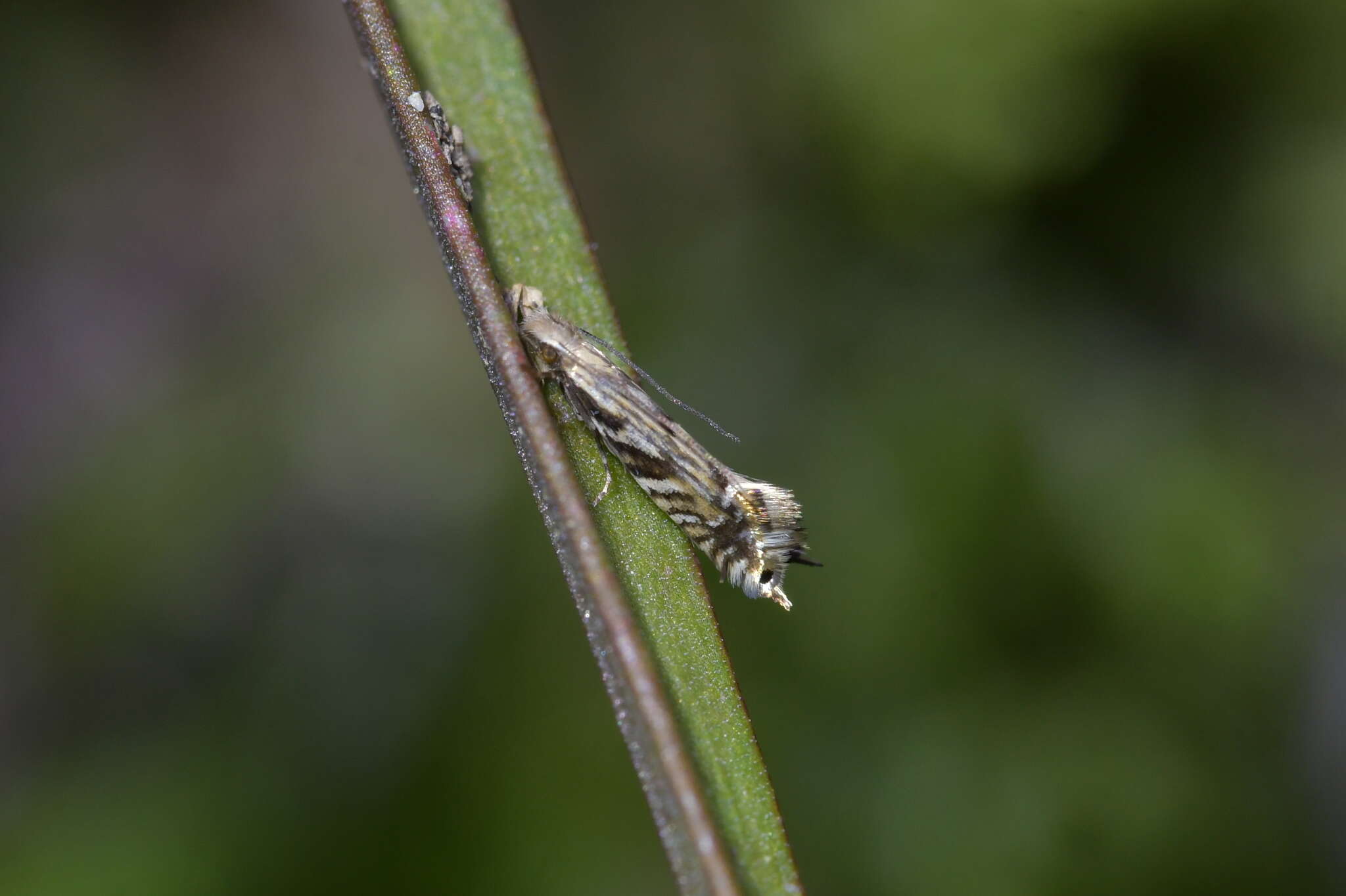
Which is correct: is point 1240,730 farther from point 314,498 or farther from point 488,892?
point 314,498

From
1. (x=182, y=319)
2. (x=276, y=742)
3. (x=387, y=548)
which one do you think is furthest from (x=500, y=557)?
(x=182, y=319)

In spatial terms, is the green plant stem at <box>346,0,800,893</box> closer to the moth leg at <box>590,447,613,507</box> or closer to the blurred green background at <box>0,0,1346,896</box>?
the moth leg at <box>590,447,613,507</box>

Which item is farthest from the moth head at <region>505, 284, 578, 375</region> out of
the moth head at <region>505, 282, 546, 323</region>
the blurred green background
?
the blurred green background

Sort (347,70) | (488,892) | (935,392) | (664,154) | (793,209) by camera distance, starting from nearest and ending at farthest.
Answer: (488,892), (935,392), (793,209), (664,154), (347,70)

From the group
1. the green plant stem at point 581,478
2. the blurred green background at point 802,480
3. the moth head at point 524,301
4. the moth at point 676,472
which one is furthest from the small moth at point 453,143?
the blurred green background at point 802,480

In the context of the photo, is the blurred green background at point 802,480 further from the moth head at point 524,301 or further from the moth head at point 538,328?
the moth head at point 524,301

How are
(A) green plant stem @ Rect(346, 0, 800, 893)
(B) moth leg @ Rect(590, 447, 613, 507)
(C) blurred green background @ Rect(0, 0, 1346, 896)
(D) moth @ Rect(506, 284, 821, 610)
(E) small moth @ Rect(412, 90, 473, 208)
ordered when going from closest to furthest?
(A) green plant stem @ Rect(346, 0, 800, 893) → (E) small moth @ Rect(412, 90, 473, 208) → (B) moth leg @ Rect(590, 447, 613, 507) → (D) moth @ Rect(506, 284, 821, 610) → (C) blurred green background @ Rect(0, 0, 1346, 896)
